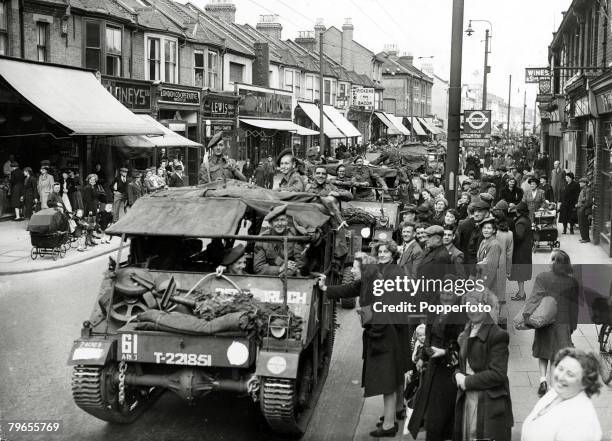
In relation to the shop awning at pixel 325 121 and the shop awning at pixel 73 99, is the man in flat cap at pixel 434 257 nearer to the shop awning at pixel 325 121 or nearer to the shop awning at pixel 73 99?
the shop awning at pixel 73 99

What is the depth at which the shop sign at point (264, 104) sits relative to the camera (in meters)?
39.8

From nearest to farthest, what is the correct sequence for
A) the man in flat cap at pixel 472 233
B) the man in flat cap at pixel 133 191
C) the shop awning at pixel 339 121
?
the man in flat cap at pixel 472 233, the man in flat cap at pixel 133 191, the shop awning at pixel 339 121

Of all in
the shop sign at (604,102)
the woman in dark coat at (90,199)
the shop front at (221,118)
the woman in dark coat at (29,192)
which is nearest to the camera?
the shop sign at (604,102)

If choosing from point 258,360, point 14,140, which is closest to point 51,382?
point 258,360

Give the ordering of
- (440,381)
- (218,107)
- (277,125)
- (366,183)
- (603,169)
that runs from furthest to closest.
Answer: (277,125) → (218,107) → (603,169) → (366,183) → (440,381)

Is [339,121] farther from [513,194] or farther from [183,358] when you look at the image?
[183,358]

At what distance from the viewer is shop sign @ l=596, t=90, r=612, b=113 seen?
17328 mm

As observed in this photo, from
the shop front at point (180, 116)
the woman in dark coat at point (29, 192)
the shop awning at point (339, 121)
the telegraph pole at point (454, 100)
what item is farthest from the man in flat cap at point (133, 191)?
the shop awning at point (339, 121)

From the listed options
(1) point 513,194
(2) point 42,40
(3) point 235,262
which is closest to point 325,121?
(2) point 42,40

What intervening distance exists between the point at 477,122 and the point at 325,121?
35.5 m

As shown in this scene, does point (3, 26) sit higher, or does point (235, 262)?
point (3, 26)

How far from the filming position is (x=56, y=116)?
2169cm

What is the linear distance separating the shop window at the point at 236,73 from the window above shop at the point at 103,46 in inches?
430

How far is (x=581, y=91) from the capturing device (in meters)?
Answer: 23.3
